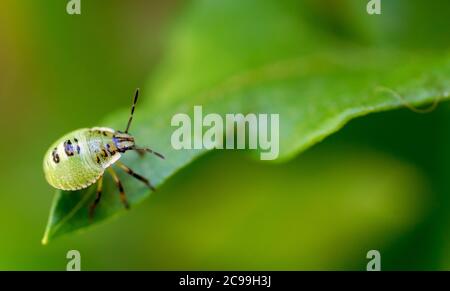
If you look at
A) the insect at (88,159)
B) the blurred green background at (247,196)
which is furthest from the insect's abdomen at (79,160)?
the blurred green background at (247,196)

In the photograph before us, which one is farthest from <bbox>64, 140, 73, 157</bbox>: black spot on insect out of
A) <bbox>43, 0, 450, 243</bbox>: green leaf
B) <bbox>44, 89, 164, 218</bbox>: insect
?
<bbox>43, 0, 450, 243</bbox>: green leaf

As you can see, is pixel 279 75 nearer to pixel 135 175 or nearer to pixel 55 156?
pixel 135 175

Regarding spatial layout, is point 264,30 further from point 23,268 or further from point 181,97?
point 23,268

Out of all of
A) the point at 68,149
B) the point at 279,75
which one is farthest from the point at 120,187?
the point at 279,75

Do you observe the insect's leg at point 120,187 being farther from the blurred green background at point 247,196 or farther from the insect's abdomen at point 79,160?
the blurred green background at point 247,196

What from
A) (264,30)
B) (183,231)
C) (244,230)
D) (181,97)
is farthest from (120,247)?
(264,30)

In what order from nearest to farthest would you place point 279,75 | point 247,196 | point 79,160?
1. point 79,160
2. point 279,75
3. point 247,196
